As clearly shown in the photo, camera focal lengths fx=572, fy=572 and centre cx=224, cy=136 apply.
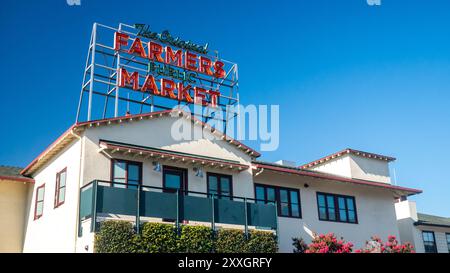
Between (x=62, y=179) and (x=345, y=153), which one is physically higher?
(x=345, y=153)

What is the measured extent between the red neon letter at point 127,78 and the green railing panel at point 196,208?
363 inches

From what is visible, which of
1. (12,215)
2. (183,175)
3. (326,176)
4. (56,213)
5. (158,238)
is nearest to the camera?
(158,238)

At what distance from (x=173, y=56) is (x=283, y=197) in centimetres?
1052

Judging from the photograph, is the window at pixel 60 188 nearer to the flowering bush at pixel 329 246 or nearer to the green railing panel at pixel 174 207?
the green railing panel at pixel 174 207

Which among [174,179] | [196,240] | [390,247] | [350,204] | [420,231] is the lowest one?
[196,240]

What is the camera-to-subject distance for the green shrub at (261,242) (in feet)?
77.5

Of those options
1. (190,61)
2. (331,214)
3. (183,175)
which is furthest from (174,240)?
(190,61)

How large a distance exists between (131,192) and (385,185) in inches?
659

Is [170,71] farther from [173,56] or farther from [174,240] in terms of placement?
[174,240]

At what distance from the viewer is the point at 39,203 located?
26125 mm

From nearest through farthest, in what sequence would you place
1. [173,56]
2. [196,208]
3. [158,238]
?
[158,238] → [196,208] → [173,56]

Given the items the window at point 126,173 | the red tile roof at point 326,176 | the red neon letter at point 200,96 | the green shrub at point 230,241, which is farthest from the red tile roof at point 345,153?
the window at point 126,173

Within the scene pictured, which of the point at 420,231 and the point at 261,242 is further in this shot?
the point at 420,231
